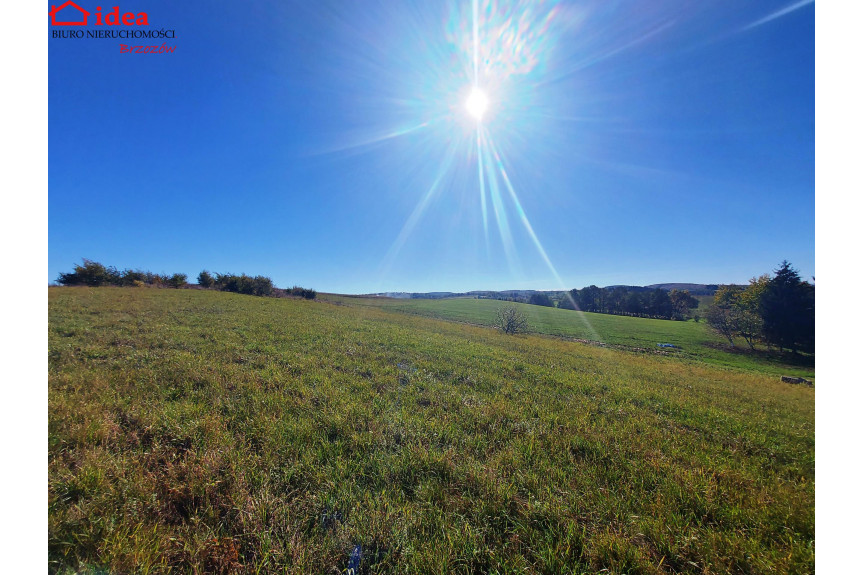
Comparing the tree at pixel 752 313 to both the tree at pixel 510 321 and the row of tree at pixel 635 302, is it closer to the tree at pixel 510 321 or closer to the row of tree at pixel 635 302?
the tree at pixel 510 321

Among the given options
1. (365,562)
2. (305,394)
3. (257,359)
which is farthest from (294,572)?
(257,359)

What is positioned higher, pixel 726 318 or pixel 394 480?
pixel 394 480

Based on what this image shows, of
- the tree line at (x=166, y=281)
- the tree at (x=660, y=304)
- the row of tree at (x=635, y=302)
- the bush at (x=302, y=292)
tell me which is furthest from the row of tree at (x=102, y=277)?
the tree at (x=660, y=304)

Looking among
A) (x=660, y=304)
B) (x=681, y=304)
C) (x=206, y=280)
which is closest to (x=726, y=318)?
(x=660, y=304)

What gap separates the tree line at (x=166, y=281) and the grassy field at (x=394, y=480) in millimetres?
47046

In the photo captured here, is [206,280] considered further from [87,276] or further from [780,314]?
[780,314]

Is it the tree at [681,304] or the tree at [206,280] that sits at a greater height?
the tree at [206,280]

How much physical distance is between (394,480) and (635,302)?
10450cm

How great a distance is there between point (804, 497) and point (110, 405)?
36.5 feet

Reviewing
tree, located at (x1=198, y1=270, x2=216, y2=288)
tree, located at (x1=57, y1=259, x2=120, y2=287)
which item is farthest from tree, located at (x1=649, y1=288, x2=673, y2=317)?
tree, located at (x1=57, y1=259, x2=120, y2=287)

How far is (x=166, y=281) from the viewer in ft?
145

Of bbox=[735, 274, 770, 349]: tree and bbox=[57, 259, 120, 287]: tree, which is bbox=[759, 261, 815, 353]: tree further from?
bbox=[57, 259, 120, 287]: tree

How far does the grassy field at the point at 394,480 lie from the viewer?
8.05 ft

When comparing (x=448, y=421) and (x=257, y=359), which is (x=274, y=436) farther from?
(x=257, y=359)
